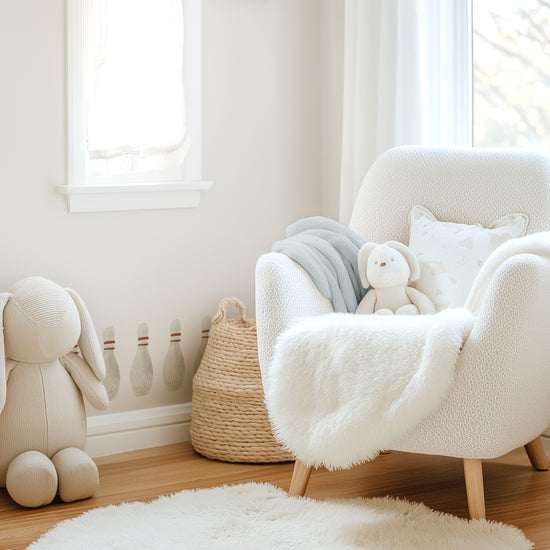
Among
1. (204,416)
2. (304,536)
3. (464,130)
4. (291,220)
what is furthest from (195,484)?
(464,130)

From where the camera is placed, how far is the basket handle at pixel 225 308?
2.81 m

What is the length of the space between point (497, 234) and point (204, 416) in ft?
3.37

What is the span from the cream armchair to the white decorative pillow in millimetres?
61

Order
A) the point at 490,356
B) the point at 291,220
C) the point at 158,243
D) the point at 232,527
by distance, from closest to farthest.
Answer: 1. the point at 490,356
2. the point at 232,527
3. the point at 158,243
4. the point at 291,220

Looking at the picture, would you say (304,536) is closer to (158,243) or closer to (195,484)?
(195,484)

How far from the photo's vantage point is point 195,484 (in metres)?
2.47

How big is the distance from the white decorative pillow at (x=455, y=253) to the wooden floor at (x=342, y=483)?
500 millimetres

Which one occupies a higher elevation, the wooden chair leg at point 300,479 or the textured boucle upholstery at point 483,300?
the textured boucle upholstery at point 483,300

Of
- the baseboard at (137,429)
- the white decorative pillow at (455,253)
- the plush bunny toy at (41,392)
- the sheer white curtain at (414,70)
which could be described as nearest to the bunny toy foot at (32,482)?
the plush bunny toy at (41,392)

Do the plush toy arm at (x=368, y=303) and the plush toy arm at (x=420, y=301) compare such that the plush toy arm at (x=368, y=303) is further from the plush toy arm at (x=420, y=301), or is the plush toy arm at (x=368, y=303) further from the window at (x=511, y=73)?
the window at (x=511, y=73)

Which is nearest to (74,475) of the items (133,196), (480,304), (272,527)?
(272,527)

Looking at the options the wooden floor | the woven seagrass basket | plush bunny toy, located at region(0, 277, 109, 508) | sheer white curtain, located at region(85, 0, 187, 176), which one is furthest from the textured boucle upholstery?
sheer white curtain, located at region(85, 0, 187, 176)

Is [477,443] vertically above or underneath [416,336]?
underneath

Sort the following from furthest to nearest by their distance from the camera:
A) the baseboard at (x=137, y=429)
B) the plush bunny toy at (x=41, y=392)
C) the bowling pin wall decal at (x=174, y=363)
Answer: the bowling pin wall decal at (x=174, y=363), the baseboard at (x=137, y=429), the plush bunny toy at (x=41, y=392)
